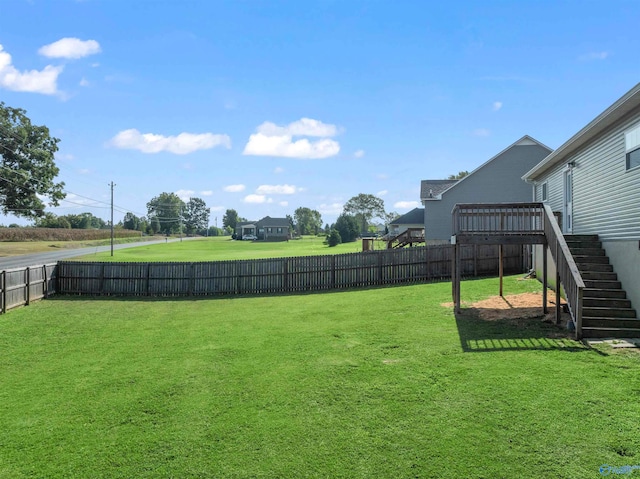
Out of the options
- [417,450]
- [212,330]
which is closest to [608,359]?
[417,450]

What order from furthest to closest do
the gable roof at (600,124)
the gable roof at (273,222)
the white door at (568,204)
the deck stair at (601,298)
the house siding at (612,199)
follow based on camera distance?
1. the gable roof at (273,222)
2. the white door at (568,204)
3. the house siding at (612,199)
4. the gable roof at (600,124)
5. the deck stair at (601,298)

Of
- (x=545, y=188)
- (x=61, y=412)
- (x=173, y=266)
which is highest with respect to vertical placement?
(x=545, y=188)

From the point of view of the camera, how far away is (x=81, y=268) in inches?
729

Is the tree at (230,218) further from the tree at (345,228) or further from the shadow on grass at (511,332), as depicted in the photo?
the shadow on grass at (511,332)

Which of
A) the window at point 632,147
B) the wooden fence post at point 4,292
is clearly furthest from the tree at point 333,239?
the window at point 632,147

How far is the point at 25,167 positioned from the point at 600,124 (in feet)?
206

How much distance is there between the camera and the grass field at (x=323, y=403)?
4.62 metres

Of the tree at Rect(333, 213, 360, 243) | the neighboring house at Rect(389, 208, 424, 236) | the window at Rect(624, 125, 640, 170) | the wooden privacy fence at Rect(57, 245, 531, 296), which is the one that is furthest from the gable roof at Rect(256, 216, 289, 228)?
the window at Rect(624, 125, 640, 170)

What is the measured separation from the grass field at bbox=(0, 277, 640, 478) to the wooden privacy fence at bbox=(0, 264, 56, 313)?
14.1ft

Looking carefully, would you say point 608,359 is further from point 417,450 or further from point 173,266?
point 173,266

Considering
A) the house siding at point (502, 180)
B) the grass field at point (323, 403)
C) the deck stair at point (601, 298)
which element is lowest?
the grass field at point (323, 403)

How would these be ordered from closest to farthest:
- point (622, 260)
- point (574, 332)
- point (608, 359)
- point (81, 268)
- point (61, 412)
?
point (61, 412)
point (608, 359)
point (574, 332)
point (622, 260)
point (81, 268)

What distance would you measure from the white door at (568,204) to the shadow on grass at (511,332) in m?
4.48

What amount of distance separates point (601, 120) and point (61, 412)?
488 inches
